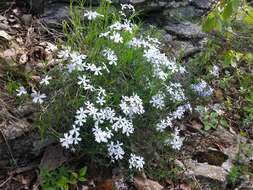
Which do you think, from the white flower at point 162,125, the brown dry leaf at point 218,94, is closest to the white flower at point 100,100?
the white flower at point 162,125

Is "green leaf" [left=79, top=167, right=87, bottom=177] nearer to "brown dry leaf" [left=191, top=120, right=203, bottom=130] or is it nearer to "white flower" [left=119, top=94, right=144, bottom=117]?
"white flower" [left=119, top=94, right=144, bottom=117]

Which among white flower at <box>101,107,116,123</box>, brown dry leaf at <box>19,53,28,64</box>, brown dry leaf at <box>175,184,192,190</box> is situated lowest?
brown dry leaf at <box>175,184,192,190</box>

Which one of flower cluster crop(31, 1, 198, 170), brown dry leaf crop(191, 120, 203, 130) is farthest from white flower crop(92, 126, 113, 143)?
brown dry leaf crop(191, 120, 203, 130)

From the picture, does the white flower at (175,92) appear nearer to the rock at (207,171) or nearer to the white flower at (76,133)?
the rock at (207,171)

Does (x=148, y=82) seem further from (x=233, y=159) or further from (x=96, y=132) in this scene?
(x=233, y=159)

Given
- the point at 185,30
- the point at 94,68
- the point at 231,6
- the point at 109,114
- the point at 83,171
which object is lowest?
the point at 83,171

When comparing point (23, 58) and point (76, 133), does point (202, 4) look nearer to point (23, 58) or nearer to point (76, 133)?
point (23, 58)

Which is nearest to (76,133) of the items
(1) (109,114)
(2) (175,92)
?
(1) (109,114)
